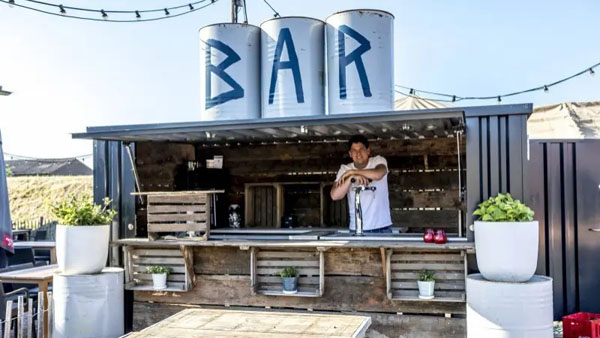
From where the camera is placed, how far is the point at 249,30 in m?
5.93

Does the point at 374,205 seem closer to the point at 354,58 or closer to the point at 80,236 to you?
the point at 354,58

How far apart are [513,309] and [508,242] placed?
0.48m

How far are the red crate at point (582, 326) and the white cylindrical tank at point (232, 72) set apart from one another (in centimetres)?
346

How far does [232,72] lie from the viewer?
19.3ft

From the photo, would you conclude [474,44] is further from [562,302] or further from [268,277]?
[268,277]

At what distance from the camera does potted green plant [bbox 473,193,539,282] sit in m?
4.41

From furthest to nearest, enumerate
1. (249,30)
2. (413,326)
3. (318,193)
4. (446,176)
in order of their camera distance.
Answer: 1. (318,193)
2. (446,176)
3. (249,30)
4. (413,326)

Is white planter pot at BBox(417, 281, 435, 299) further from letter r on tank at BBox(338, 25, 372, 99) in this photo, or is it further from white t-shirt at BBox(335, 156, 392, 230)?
letter r on tank at BBox(338, 25, 372, 99)

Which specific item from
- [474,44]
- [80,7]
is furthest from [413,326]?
[474,44]

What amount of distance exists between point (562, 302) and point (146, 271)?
4.26 metres

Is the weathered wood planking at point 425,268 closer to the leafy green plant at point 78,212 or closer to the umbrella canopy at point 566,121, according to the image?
the leafy green plant at point 78,212

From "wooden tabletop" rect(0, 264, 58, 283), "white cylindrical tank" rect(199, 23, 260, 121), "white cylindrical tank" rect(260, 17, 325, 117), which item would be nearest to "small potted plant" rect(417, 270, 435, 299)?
"white cylindrical tank" rect(260, 17, 325, 117)

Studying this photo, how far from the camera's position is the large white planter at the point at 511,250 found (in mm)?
4410

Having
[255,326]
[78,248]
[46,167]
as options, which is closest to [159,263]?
[78,248]
